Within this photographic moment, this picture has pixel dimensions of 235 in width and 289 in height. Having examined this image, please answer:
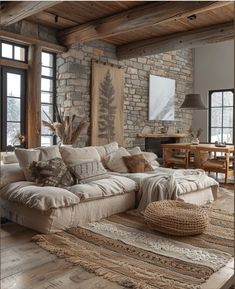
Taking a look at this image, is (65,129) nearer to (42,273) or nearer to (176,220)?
(176,220)

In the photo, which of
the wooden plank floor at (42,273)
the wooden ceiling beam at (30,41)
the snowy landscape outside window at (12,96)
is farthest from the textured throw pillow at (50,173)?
the wooden ceiling beam at (30,41)

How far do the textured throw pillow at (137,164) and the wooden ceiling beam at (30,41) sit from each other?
8.79 feet

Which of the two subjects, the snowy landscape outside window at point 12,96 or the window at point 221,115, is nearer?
the snowy landscape outside window at point 12,96

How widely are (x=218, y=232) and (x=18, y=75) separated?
4305 millimetres

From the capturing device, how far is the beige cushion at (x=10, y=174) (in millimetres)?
3721

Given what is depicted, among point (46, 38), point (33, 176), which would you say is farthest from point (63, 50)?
point (33, 176)

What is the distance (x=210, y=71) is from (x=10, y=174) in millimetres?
7113

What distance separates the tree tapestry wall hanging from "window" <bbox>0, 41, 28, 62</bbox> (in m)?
1.49

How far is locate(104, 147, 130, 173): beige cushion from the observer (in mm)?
4773

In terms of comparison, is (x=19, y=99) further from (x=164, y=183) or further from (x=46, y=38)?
(x=164, y=183)

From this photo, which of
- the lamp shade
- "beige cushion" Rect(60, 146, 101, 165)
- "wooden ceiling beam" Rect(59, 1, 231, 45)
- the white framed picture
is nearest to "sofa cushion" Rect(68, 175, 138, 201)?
"beige cushion" Rect(60, 146, 101, 165)

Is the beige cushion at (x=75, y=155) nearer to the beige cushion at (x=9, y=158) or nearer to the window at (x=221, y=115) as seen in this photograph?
the beige cushion at (x=9, y=158)

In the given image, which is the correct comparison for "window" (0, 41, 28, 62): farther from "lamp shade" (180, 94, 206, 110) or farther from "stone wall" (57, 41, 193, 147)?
"lamp shade" (180, 94, 206, 110)

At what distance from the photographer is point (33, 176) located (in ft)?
12.4
